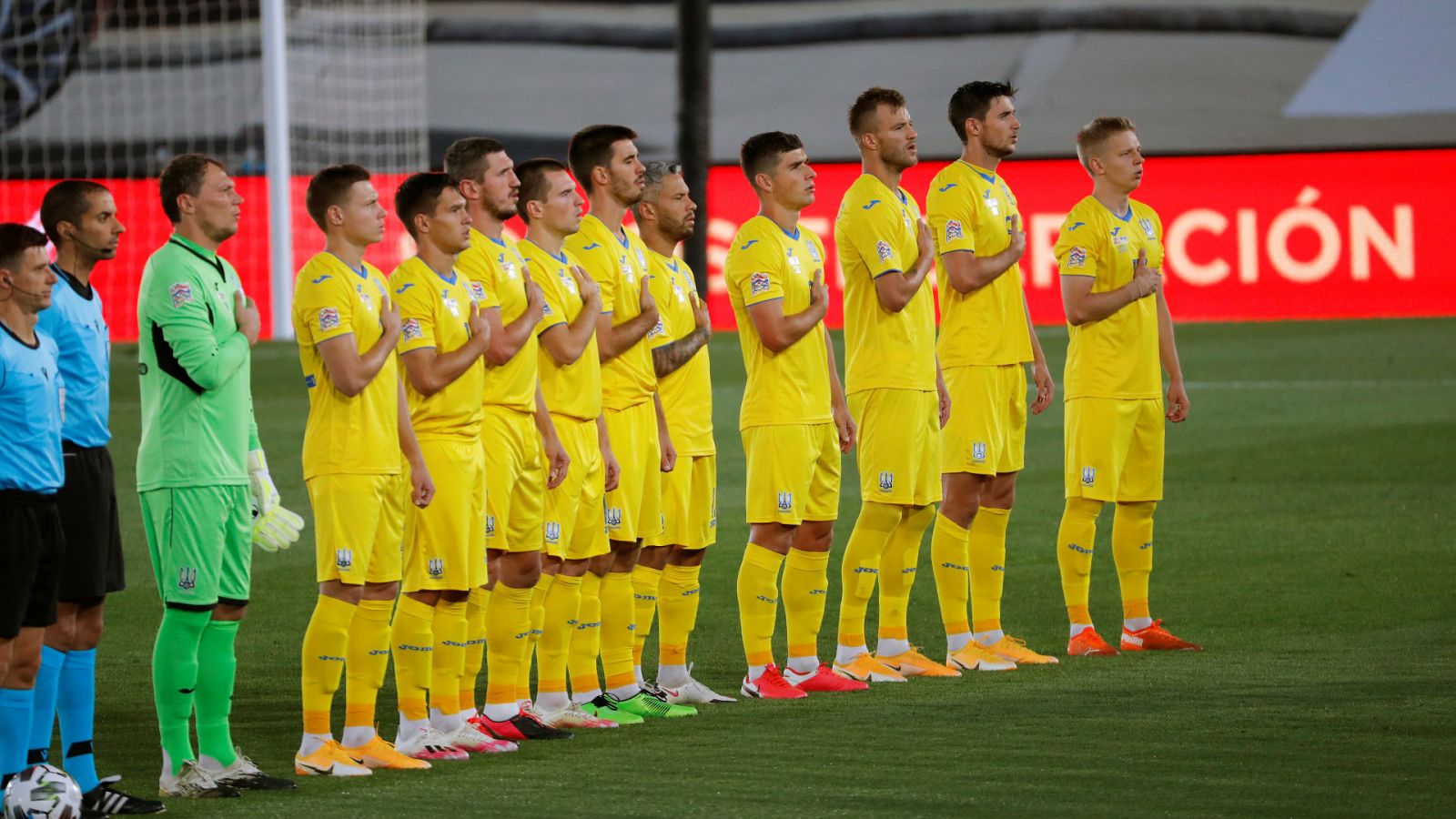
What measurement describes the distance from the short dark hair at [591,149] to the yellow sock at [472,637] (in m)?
1.62

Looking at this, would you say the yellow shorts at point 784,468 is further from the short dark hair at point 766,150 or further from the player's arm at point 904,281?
the short dark hair at point 766,150

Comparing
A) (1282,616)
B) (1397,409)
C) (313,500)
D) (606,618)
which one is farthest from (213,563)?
(1397,409)

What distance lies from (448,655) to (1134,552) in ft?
10.7

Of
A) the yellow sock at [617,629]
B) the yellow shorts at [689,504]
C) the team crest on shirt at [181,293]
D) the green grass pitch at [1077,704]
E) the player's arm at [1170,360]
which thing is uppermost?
the team crest on shirt at [181,293]

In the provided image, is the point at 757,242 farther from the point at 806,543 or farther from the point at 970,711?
the point at 970,711

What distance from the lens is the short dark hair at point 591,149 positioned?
24.8ft

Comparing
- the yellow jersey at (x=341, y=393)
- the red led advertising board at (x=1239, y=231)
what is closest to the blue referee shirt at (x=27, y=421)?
the yellow jersey at (x=341, y=393)

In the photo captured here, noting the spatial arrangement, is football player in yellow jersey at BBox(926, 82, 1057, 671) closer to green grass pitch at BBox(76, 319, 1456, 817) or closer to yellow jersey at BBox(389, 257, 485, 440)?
green grass pitch at BBox(76, 319, 1456, 817)

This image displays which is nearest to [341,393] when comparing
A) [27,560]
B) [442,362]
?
[442,362]

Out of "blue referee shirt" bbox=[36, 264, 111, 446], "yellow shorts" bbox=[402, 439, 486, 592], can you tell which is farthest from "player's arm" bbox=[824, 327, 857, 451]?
"blue referee shirt" bbox=[36, 264, 111, 446]

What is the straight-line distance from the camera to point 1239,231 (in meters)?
24.0

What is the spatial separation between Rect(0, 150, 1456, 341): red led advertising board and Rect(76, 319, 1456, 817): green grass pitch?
10.5 metres

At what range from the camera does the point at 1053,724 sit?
6.83 metres

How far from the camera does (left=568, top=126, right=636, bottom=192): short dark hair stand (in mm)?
7551
